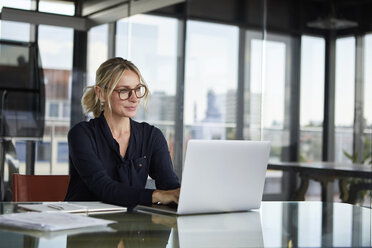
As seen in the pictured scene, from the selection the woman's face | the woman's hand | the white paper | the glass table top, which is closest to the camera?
the glass table top

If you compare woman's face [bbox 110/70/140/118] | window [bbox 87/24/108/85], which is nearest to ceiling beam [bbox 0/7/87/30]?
window [bbox 87/24/108/85]

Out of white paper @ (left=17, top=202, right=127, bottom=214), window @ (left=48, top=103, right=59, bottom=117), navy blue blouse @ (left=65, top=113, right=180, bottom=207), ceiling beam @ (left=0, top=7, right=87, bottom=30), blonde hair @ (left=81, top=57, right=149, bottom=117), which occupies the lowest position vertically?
white paper @ (left=17, top=202, right=127, bottom=214)

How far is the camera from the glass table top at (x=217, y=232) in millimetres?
1484

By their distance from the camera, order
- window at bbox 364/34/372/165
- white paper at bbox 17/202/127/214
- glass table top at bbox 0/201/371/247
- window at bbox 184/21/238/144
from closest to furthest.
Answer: glass table top at bbox 0/201/371/247 → white paper at bbox 17/202/127/214 → window at bbox 184/21/238/144 → window at bbox 364/34/372/165

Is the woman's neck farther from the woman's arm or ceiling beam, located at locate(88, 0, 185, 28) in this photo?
ceiling beam, located at locate(88, 0, 185, 28)

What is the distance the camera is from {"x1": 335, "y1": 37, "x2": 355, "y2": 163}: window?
6027 millimetres

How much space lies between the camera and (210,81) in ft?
18.0

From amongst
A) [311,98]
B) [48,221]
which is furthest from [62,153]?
[48,221]

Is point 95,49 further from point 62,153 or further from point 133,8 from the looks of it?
point 62,153

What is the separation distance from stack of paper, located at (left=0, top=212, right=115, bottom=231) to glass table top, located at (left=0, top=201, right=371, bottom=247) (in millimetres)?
26

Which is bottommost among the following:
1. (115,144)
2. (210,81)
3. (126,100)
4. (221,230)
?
(221,230)

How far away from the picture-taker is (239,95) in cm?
562

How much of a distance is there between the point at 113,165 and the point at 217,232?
90 centimetres

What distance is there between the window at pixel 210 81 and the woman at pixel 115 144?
2.68 meters
